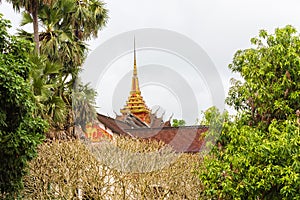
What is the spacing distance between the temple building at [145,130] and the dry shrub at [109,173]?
104 cm

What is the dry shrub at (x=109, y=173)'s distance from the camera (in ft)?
36.6

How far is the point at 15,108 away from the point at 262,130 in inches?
185

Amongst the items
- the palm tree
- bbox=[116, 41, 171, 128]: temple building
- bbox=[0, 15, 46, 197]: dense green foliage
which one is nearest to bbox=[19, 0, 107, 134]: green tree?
the palm tree

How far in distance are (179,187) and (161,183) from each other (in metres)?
0.54

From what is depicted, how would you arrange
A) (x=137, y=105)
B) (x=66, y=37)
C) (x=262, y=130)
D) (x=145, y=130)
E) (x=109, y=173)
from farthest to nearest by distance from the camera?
(x=137, y=105), (x=145, y=130), (x=66, y=37), (x=109, y=173), (x=262, y=130)

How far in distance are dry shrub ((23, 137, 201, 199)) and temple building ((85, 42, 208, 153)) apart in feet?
3.42

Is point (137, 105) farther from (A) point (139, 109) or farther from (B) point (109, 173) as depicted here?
(B) point (109, 173)

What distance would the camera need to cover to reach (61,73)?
14289mm

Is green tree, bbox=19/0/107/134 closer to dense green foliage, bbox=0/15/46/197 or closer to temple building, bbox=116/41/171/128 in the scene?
dense green foliage, bbox=0/15/46/197

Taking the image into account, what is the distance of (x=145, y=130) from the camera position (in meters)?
21.3

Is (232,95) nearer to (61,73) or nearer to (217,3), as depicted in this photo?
(217,3)

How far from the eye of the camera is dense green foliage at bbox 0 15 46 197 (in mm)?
8766

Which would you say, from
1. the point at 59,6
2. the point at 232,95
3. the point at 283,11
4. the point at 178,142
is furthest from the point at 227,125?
the point at 178,142

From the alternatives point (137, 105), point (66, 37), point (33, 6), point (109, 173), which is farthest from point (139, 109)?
point (109, 173)
